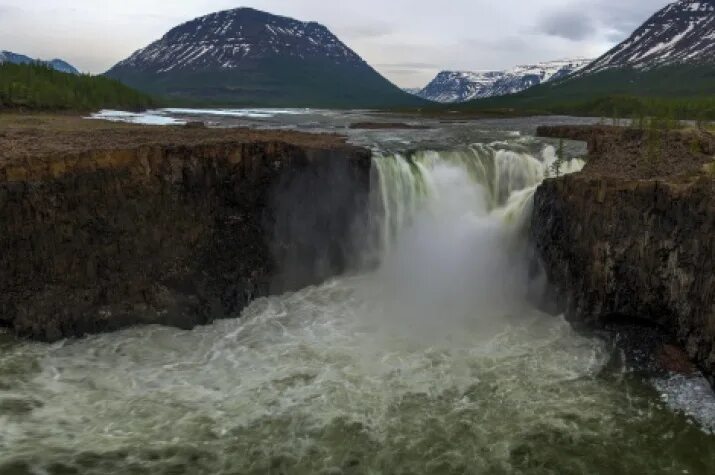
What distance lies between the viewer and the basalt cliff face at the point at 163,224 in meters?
22.6

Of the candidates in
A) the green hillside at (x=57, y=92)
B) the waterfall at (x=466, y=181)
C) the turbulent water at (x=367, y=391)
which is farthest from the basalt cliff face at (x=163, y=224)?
the green hillside at (x=57, y=92)

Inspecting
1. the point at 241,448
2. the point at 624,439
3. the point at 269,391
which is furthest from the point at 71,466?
the point at 624,439

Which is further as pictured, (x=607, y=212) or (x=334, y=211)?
(x=334, y=211)

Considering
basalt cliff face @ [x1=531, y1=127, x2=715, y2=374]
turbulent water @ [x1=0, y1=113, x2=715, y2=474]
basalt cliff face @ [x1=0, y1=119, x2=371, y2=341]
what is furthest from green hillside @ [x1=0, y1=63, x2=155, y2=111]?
basalt cliff face @ [x1=531, y1=127, x2=715, y2=374]

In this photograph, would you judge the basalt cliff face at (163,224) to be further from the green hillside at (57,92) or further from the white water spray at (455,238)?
the green hillside at (57,92)

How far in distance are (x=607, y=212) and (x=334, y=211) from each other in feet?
42.8

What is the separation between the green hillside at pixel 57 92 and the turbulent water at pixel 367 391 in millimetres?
54290

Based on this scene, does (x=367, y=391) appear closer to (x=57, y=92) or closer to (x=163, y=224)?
(x=163, y=224)

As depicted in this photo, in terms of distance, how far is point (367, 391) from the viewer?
18391mm

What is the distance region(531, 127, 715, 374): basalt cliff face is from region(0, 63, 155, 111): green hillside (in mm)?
61600

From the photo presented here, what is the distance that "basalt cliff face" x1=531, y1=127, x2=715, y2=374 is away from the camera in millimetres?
19062

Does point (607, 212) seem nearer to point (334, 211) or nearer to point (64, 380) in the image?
point (334, 211)

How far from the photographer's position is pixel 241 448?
50.6 ft

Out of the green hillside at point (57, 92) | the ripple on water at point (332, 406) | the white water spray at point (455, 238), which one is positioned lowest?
the ripple on water at point (332, 406)
